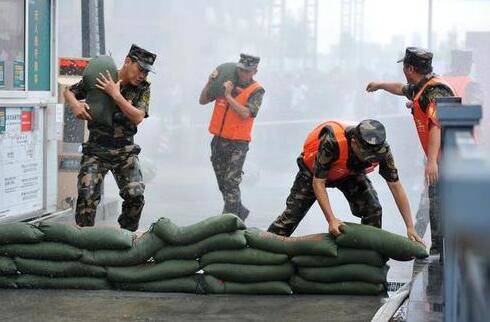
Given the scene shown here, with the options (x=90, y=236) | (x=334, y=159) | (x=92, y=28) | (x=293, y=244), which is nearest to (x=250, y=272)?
(x=293, y=244)

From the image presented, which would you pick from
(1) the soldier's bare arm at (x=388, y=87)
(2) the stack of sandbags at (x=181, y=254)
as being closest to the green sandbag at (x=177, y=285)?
(2) the stack of sandbags at (x=181, y=254)

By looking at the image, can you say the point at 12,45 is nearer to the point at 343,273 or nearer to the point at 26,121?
the point at 26,121

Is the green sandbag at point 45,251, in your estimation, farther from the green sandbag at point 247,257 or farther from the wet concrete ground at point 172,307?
the green sandbag at point 247,257

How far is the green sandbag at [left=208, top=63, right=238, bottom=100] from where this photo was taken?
9.52 metres

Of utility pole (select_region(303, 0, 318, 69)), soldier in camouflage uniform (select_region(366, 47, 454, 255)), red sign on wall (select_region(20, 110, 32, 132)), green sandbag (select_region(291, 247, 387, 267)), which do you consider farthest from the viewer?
utility pole (select_region(303, 0, 318, 69))

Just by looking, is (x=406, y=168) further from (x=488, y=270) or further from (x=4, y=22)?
(x=488, y=270)

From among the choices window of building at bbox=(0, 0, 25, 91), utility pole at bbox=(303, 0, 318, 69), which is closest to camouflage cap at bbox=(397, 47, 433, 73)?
window of building at bbox=(0, 0, 25, 91)

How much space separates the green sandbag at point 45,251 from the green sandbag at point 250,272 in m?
0.81

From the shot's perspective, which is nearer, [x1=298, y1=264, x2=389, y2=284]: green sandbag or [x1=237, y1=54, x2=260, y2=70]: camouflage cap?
[x1=298, y1=264, x2=389, y2=284]: green sandbag

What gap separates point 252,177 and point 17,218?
8.44m

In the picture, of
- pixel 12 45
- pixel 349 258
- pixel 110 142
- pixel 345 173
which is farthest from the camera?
pixel 12 45

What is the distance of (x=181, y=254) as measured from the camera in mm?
5930

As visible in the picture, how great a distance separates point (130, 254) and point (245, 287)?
70 centimetres

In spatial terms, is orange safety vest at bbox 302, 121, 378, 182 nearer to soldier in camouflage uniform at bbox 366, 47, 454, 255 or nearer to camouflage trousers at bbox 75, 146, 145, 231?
soldier in camouflage uniform at bbox 366, 47, 454, 255
